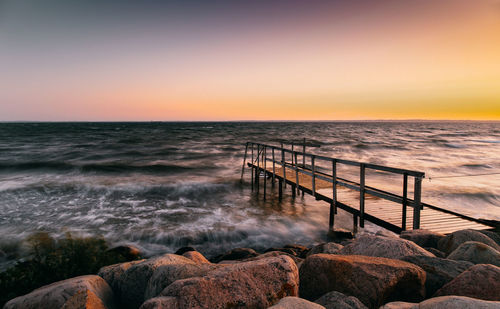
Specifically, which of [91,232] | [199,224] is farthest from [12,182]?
[199,224]

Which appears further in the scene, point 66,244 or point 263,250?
point 263,250

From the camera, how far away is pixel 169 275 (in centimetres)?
341

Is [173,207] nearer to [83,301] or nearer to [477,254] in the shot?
[83,301]

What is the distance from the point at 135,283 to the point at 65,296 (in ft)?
2.82

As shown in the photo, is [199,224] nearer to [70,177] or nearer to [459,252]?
[459,252]

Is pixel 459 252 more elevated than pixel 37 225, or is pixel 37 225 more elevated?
pixel 459 252

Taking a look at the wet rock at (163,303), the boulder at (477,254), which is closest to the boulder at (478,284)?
the boulder at (477,254)

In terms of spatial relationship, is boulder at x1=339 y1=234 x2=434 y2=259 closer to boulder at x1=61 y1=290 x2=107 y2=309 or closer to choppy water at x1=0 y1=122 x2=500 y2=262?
boulder at x1=61 y1=290 x2=107 y2=309

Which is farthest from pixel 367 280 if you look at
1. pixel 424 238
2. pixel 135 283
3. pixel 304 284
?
pixel 424 238

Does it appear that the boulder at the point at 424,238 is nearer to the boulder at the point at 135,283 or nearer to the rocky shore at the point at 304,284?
the rocky shore at the point at 304,284

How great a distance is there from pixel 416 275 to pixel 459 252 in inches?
58.1

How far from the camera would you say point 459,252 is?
13.7 ft

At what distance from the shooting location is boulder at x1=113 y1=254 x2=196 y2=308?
3852 millimetres

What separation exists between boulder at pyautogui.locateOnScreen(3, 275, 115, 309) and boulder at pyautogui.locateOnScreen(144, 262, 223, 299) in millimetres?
544
